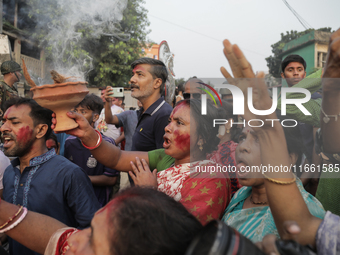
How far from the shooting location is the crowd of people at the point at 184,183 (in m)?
0.84

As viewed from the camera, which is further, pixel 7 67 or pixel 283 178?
pixel 7 67

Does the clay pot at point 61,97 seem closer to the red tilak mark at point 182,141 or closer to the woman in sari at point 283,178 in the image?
the red tilak mark at point 182,141

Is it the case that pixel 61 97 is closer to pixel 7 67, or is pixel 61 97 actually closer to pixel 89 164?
pixel 89 164

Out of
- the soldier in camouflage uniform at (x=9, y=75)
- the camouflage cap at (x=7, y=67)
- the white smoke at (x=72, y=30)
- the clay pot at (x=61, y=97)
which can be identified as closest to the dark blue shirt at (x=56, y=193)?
the clay pot at (x=61, y=97)

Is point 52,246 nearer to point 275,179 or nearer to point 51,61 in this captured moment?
point 275,179

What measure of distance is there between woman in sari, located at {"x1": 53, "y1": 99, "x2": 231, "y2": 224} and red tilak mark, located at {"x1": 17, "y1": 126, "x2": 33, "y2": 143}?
480mm

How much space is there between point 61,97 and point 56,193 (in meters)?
0.71

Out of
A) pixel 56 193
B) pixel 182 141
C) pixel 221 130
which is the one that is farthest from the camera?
pixel 221 130

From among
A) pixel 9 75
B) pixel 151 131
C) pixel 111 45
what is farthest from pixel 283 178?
pixel 111 45

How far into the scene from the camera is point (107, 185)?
295cm

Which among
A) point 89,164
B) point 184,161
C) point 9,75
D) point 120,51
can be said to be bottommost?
point 89,164

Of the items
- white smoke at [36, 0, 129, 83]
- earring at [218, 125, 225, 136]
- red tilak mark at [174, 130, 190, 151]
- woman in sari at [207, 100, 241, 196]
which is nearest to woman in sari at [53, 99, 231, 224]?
red tilak mark at [174, 130, 190, 151]

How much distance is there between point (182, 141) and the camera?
2.01 meters

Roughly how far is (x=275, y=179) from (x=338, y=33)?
0.59m
